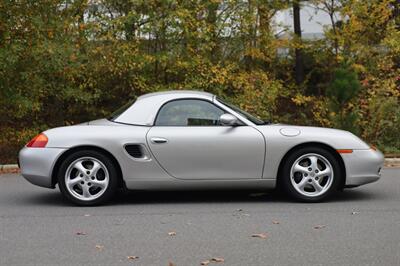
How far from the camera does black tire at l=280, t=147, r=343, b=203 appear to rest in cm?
783

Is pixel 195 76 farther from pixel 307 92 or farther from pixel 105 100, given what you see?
pixel 307 92

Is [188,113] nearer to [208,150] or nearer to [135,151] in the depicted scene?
[208,150]

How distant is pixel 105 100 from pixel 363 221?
9.51 meters

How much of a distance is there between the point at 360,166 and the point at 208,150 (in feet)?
5.86

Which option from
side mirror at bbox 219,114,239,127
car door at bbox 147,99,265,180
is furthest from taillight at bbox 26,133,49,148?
side mirror at bbox 219,114,239,127

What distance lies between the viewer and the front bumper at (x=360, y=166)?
7875 mm

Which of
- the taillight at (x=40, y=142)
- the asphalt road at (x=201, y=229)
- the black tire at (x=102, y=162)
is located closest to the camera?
the asphalt road at (x=201, y=229)

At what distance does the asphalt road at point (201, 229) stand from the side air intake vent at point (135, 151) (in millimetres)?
607

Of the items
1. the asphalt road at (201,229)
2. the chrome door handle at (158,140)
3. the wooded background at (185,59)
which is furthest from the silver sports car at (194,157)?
the wooded background at (185,59)

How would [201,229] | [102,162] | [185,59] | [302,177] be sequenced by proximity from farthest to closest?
1. [185,59]
2. [302,177]
3. [102,162]
4. [201,229]

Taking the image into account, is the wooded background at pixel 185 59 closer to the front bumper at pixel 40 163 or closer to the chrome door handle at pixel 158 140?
the front bumper at pixel 40 163

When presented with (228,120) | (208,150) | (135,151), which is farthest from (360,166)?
(135,151)

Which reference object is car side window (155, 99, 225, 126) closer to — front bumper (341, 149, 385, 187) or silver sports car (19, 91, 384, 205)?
silver sports car (19, 91, 384, 205)

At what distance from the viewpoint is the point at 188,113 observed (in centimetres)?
798
